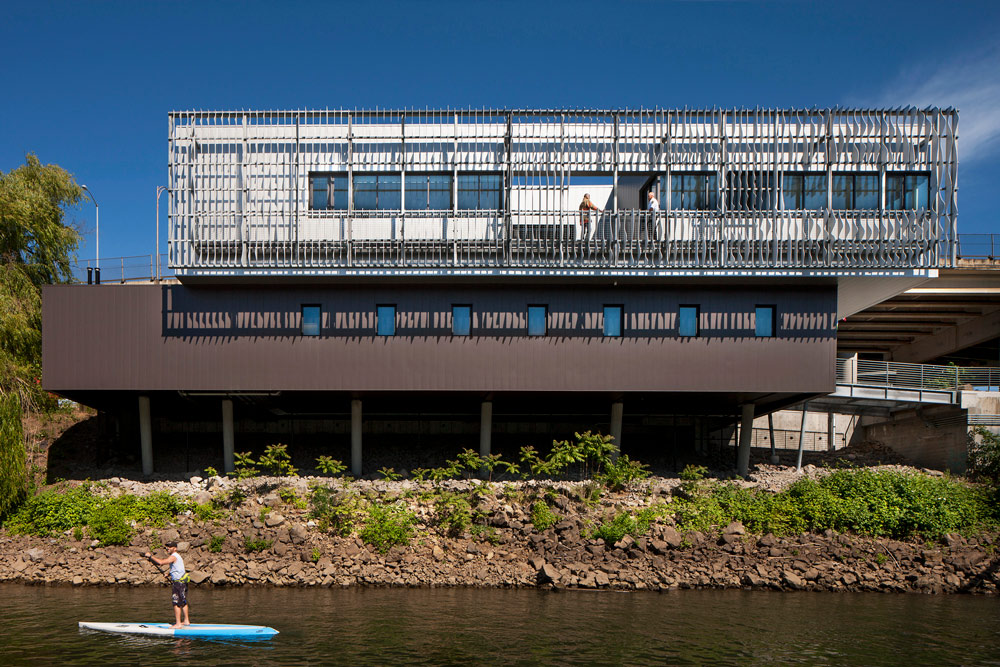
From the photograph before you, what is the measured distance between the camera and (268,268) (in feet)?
104

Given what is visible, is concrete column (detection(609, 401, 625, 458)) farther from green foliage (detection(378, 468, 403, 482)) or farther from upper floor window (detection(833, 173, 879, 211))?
upper floor window (detection(833, 173, 879, 211))

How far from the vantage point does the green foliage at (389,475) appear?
32406mm

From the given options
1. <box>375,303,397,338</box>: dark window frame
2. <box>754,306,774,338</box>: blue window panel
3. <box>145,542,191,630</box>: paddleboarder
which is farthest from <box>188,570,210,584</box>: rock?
<box>754,306,774,338</box>: blue window panel

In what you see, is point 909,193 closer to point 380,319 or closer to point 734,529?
point 734,529

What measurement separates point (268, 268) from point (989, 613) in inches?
1060

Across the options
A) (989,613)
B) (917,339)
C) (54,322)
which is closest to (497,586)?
(989,613)

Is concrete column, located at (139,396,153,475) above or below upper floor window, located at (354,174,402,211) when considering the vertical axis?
below

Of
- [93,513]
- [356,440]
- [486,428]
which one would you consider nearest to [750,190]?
[486,428]

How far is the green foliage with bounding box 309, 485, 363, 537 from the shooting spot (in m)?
28.9

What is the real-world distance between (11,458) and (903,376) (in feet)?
127

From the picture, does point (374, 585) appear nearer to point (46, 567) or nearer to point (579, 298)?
point (46, 567)

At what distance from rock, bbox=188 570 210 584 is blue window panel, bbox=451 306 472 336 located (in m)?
12.6

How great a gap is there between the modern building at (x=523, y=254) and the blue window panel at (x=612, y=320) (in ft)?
0.31

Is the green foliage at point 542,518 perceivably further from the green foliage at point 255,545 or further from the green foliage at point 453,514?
the green foliage at point 255,545
